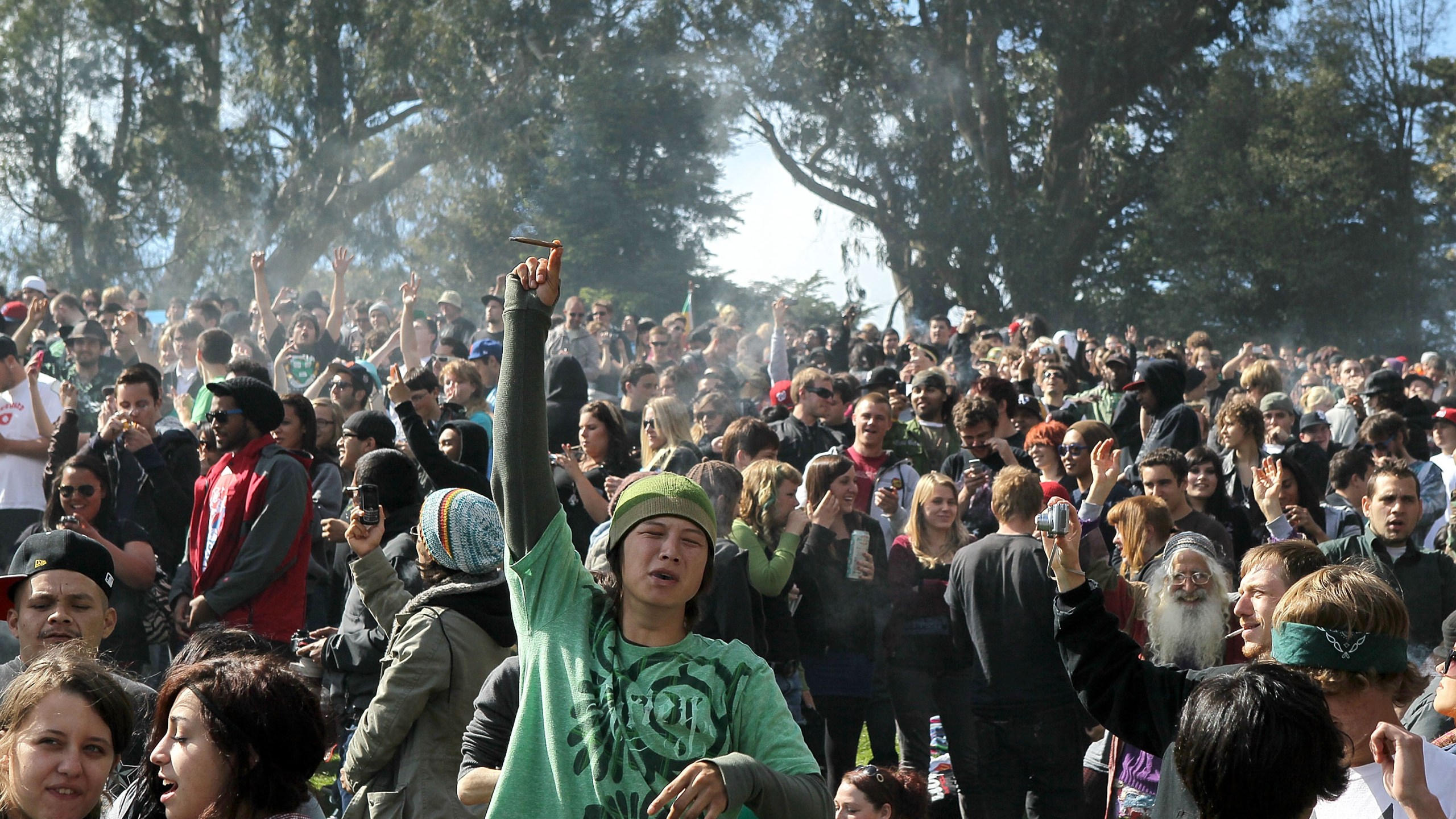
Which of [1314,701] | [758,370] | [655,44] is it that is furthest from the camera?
[655,44]

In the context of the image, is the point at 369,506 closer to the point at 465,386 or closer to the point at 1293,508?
the point at 465,386

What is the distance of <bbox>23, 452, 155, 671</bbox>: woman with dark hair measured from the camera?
20.9 feet

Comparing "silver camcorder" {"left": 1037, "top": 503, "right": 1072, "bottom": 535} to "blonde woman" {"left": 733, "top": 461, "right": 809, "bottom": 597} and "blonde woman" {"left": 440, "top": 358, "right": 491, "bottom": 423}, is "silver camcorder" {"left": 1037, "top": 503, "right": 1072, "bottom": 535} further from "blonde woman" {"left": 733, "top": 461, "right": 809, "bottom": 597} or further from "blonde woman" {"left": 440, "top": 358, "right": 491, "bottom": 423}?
"blonde woman" {"left": 440, "top": 358, "right": 491, "bottom": 423}

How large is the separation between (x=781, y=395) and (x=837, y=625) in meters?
4.65

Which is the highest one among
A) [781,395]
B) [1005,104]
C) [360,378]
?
[1005,104]

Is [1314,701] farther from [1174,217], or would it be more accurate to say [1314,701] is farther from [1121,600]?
[1174,217]

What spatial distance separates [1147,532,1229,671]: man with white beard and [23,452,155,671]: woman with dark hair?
4.32 metres

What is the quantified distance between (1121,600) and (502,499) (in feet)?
12.6

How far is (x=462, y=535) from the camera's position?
178 inches

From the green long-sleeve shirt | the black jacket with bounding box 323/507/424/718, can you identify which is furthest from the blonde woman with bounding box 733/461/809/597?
the black jacket with bounding box 323/507/424/718

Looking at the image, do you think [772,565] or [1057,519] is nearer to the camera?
[1057,519]

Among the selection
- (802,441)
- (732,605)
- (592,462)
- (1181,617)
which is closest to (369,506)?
(732,605)

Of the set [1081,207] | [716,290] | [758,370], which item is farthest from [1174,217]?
[758,370]

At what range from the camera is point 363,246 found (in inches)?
1129
